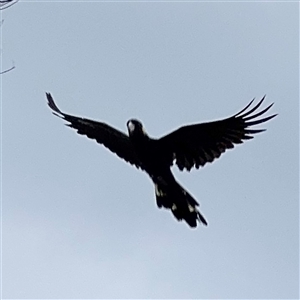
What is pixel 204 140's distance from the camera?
297 inches

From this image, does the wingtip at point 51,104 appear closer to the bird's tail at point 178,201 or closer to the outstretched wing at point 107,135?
the outstretched wing at point 107,135

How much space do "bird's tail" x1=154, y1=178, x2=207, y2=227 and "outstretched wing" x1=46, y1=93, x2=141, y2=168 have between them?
2.23 ft

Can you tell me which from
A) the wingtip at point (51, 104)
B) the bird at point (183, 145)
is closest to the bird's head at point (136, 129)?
the bird at point (183, 145)

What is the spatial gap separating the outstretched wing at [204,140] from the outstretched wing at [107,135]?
0.51 m

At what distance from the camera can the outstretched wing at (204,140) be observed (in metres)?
7.43

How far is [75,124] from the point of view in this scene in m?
8.33

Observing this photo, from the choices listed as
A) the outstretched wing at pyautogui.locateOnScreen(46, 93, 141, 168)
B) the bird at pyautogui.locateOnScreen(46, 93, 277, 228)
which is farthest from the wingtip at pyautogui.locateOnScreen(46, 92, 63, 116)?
the bird at pyautogui.locateOnScreen(46, 93, 277, 228)

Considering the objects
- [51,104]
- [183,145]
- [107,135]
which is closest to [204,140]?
[183,145]

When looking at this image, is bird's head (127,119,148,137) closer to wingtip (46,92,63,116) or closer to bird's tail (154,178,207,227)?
bird's tail (154,178,207,227)

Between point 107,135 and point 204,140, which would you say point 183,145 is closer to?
point 204,140

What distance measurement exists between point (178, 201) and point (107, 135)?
1.46m

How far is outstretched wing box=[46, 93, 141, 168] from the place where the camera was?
7.93 m

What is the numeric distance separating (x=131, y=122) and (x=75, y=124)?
3.60ft

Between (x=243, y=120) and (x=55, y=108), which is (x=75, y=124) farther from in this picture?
(x=243, y=120)
